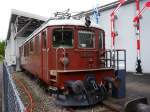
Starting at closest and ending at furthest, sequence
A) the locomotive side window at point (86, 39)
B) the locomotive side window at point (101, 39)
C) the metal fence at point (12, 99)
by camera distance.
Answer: the metal fence at point (12, 99) < the locomotive side window at point (86, 39) < the locomotive side window at point (101, 39)

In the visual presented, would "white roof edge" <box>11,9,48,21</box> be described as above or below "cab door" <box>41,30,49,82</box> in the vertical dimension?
above

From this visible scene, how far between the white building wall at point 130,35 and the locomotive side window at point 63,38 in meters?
7.44

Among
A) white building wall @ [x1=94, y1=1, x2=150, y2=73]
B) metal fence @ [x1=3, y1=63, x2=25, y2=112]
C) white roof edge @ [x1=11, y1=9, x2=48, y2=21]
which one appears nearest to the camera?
metal fence @ [x1=3, y1=63, x2=25, y2=112]

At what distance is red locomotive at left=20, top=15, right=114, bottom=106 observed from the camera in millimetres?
8109

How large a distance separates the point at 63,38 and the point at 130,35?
8497 mm

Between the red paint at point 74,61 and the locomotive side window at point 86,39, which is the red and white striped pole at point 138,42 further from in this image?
the locomotive side window at point 86,39

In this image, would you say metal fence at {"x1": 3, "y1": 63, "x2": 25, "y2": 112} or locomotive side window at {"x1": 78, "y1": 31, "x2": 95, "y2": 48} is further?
locomotive side window at {"x1": 78, "y1": 31, "x2": 95, "y2": 48}

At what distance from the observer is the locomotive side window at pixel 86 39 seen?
923 cm

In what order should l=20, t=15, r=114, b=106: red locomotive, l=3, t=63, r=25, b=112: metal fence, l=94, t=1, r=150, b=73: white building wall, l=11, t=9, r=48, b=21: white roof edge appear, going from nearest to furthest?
l=3, t=63, r=25, b=112: metal fence < l=20, t=15, r=114, b=106: red locomotive < l=94, t=1, r=150, b=73: white building wall < l=11, t=9, r=48, b=21: white roof edge

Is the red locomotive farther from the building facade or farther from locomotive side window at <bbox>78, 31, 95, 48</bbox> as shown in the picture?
the building facade

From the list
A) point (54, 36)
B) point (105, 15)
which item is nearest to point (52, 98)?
point (54, 36)

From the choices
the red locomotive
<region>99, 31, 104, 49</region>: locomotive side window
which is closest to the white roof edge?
the red locomotive

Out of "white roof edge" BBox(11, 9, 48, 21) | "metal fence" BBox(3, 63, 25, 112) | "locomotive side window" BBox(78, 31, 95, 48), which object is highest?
"white roof edge" BBox(11, 9, 48, 21)

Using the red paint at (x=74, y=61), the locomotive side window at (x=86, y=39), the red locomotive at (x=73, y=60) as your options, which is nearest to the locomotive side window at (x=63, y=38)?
the red locomotive at (x=73, y=60)
